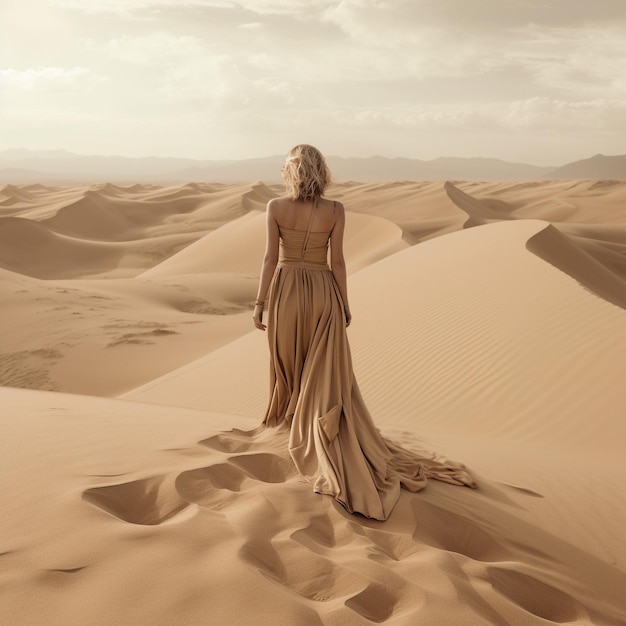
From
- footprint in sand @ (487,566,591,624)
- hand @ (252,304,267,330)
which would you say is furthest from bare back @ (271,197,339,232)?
footprint in sand @ (487,566,591,624)

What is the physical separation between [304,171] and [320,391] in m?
1.24

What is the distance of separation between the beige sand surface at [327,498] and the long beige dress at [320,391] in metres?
0.19

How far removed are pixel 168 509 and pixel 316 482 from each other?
794mm

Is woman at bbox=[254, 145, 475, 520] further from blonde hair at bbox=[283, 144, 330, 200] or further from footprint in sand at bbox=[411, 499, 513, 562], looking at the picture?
footprint in sand at bbox=[411, 499, 513, 562]

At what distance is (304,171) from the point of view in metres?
4.13

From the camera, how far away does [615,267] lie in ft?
71.6

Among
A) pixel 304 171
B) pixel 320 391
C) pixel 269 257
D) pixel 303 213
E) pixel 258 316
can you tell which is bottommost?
pixel 320 391

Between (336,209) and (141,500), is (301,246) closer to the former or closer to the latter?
(336,209)

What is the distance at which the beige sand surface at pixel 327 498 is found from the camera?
104 inches

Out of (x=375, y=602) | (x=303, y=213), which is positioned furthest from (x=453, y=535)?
(x=303, y=213)

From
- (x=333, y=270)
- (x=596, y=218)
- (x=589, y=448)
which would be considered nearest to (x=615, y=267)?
(x=589, y=448)

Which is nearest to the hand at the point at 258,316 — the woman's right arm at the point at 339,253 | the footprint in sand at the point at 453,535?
the woman's right arm at the point at 339,253

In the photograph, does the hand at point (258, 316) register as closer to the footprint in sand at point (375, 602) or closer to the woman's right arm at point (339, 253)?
the woman's right arm at point (339, 253)

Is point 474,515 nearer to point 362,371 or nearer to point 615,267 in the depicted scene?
point 362,371
